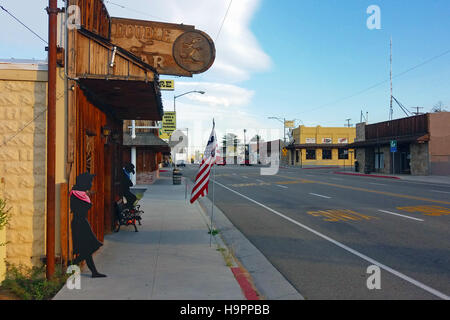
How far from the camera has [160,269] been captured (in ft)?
20.5

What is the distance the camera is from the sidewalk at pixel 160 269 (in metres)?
5.10

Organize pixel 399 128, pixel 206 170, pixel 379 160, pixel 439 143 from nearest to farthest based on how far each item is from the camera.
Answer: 1. pixel 206 170
2. pixel 439 143
3. pixel 399 128
4. pixel 379 160

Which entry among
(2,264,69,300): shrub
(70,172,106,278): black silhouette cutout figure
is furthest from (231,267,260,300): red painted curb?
(2,264,69,300): shrub

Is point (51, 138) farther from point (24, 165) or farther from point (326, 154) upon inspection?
point (326, 154)

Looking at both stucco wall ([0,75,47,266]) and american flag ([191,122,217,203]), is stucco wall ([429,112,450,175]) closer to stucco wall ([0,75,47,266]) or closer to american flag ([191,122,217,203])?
american flag ([191,122,217,203])

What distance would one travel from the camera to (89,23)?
698cm

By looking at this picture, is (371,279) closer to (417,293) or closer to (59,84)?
(417,293)

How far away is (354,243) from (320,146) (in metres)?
64.5

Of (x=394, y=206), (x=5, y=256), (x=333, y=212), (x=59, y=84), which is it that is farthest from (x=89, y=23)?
(x=394, y=206)

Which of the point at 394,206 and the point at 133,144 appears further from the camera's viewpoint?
the point at 133,144

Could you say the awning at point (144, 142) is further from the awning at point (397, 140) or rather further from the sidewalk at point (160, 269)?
the awning at point (397, 140)

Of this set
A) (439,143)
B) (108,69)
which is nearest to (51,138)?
(108,69)
